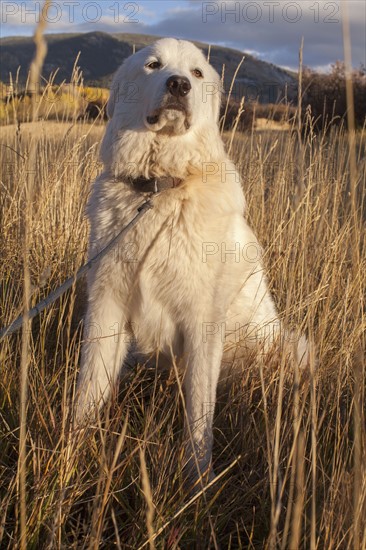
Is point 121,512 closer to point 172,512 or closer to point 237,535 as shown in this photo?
point 172,512

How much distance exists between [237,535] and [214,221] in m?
1.18

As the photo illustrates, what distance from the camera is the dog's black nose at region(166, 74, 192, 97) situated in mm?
2289

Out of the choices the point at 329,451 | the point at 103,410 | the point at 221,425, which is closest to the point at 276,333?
the point at 221,425

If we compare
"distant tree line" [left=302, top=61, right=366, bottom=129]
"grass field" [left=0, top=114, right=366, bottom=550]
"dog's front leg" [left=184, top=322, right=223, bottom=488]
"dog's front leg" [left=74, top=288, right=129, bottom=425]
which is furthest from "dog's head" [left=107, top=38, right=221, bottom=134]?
"distant tree line" [left=302, top=61, right=366, bottom=129]

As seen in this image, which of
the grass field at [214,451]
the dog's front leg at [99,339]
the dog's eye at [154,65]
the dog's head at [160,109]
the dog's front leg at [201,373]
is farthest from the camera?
the dog's eye at [154,65]

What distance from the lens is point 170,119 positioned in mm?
2355

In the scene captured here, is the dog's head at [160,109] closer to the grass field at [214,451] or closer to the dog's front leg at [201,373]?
the grass field at [214,451]

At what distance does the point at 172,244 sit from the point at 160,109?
0.60 m

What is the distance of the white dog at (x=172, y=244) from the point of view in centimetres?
215

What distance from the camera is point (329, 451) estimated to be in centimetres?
197

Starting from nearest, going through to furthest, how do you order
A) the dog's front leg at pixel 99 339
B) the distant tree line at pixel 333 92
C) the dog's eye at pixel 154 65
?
the dog's front leg at pixel 99 339 → the dog's eye at pixel 154 65 → the distant tree line at pixel 333 92

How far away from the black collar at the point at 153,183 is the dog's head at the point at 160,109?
7 centimetres

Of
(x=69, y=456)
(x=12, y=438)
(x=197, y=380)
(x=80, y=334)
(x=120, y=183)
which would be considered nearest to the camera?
(x=69, y=456)

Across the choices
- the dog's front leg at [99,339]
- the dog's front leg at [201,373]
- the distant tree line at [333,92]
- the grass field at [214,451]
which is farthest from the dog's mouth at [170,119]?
the distant tree line at [333,92]
